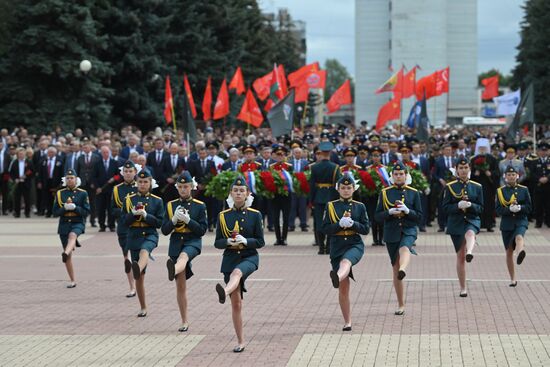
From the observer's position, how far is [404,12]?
4476 inches

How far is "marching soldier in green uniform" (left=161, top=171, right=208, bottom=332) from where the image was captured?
1328 centimetres

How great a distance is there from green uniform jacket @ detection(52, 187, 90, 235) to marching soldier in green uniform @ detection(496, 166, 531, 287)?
20.4 ft

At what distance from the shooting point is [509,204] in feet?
55.3

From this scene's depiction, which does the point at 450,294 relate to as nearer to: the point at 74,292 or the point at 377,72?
the point at 74,292

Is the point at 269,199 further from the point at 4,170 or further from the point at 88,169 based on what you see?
the point at 4,170

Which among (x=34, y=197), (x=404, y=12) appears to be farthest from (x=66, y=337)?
(x=404, y=12)

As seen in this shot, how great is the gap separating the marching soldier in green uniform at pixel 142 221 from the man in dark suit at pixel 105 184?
12.0m

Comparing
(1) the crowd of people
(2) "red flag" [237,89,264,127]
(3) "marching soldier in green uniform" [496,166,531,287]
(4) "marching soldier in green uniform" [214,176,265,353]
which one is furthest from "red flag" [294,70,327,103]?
(4) "marching soldier in green uniform" [214,176,265,353]

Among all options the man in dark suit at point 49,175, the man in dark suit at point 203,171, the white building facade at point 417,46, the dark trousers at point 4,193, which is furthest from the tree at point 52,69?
the white building facade at point 417,46

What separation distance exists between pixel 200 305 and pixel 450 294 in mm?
3520

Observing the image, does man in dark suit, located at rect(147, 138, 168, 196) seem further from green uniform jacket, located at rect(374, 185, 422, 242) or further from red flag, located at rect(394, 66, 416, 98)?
red flag, located at rect(394, 66, 416, 98)

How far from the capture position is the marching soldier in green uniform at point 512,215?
54.9ft

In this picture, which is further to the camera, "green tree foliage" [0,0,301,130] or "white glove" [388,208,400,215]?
"green tree foliage" [0,0,301,130]

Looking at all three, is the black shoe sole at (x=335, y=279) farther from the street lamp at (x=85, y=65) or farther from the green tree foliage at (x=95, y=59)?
the green tree foliage at (x=95, y=59)
